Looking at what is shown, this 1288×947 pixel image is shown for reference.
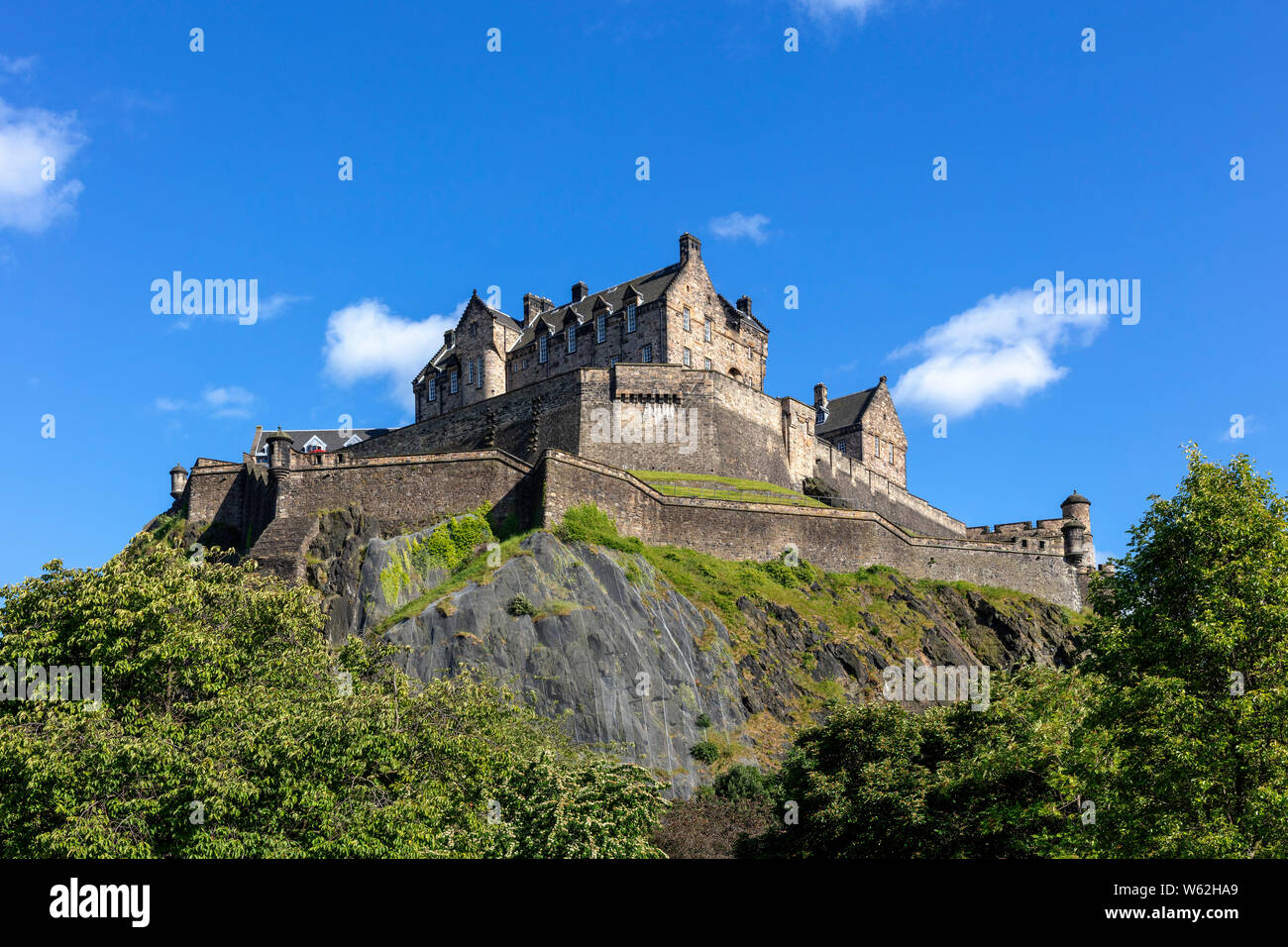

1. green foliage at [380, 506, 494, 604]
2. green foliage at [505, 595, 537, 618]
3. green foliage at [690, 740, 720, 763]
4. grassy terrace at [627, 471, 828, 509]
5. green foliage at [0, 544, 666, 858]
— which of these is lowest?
green foliage at [690, 740, 720, 763]

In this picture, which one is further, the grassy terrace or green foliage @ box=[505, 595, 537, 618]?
the grassy terrace

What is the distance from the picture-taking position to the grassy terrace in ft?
197

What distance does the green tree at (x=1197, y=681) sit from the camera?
23.1 m

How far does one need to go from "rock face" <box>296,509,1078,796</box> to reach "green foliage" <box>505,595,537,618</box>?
0.05 m

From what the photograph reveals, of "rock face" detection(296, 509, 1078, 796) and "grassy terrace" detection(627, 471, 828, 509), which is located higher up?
"grassy terrace" detection(627, 471, 828, 509)

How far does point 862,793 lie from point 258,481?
37178 millimetres

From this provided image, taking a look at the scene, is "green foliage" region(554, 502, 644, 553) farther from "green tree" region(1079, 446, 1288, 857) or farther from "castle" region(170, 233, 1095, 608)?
"green tree" region(1079, 446, 1288, 857)

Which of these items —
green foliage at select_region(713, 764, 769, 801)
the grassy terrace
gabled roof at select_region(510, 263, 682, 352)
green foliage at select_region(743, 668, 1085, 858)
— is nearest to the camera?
green foliage at select_region(743, 668, 1085, 858)

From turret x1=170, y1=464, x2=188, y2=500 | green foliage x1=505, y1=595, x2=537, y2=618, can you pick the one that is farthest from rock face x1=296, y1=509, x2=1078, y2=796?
turret x1=170, y1=464, x2=188, y2=500

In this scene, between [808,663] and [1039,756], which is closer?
[1039,756]
